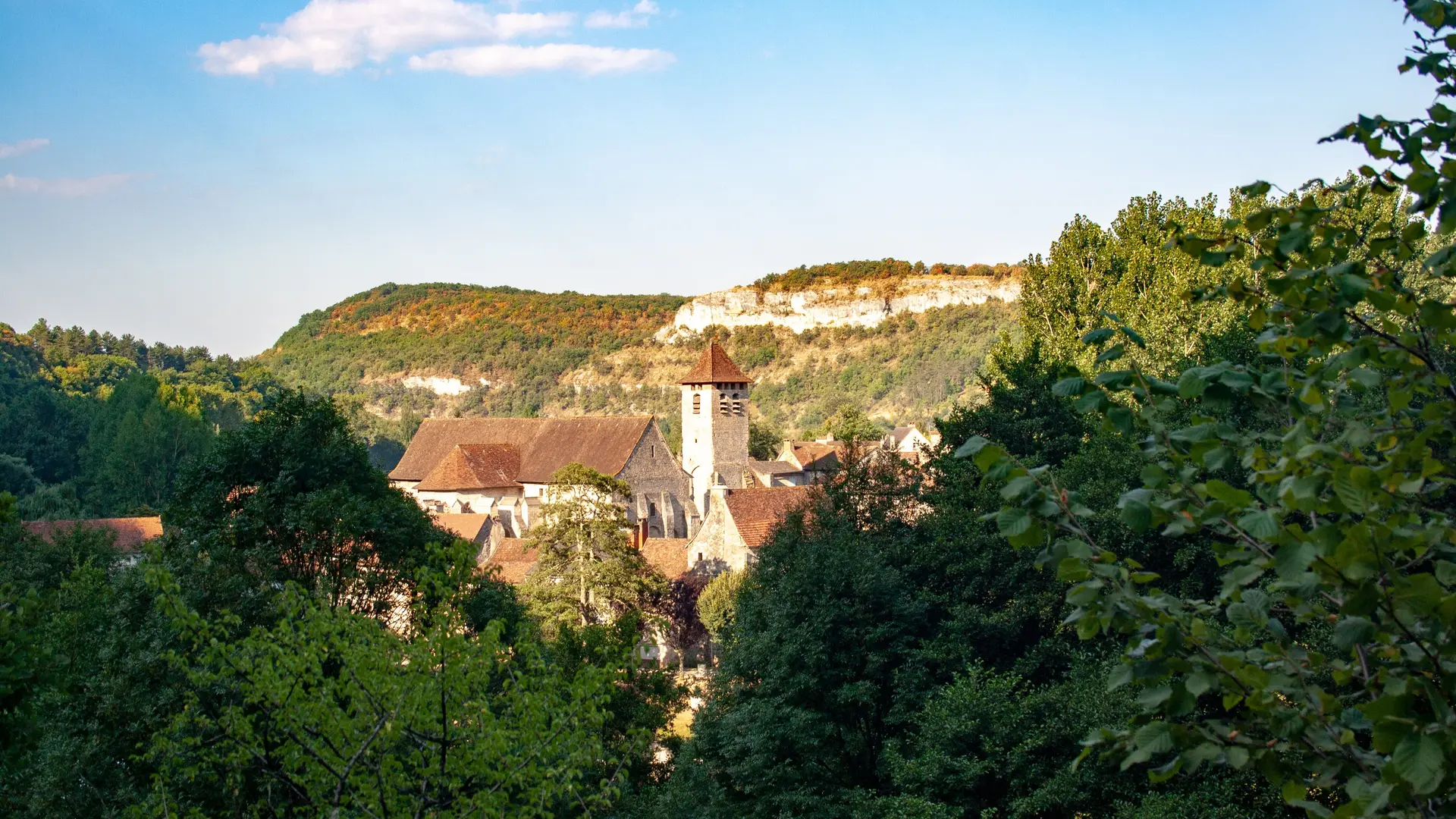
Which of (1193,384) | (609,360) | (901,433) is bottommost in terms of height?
(901,433)

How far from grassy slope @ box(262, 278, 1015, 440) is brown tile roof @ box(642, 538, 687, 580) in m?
69.9

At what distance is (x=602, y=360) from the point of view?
16112 cm

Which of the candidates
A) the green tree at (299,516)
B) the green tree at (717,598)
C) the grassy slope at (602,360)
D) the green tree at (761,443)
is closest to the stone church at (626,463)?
the green tree at (717,598)

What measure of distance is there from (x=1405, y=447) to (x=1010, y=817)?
1344 centimetres

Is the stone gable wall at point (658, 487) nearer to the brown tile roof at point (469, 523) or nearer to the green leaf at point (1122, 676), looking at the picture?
the brown tile roof at point (469, 523)

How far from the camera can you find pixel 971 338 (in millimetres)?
130750

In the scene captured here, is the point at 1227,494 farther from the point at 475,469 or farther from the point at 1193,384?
the point at 475,469

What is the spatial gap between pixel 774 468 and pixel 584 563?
40.2m

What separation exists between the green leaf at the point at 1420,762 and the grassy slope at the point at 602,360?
10512cm

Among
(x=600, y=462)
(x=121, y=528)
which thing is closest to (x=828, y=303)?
(x=600, y=462)

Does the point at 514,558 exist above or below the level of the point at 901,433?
above

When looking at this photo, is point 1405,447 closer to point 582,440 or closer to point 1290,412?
point 1290,412

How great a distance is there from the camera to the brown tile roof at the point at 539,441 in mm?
53406

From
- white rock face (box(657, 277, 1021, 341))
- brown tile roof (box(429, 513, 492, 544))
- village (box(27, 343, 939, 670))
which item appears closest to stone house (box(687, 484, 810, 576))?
village (box(27, 343, 939, 670))
